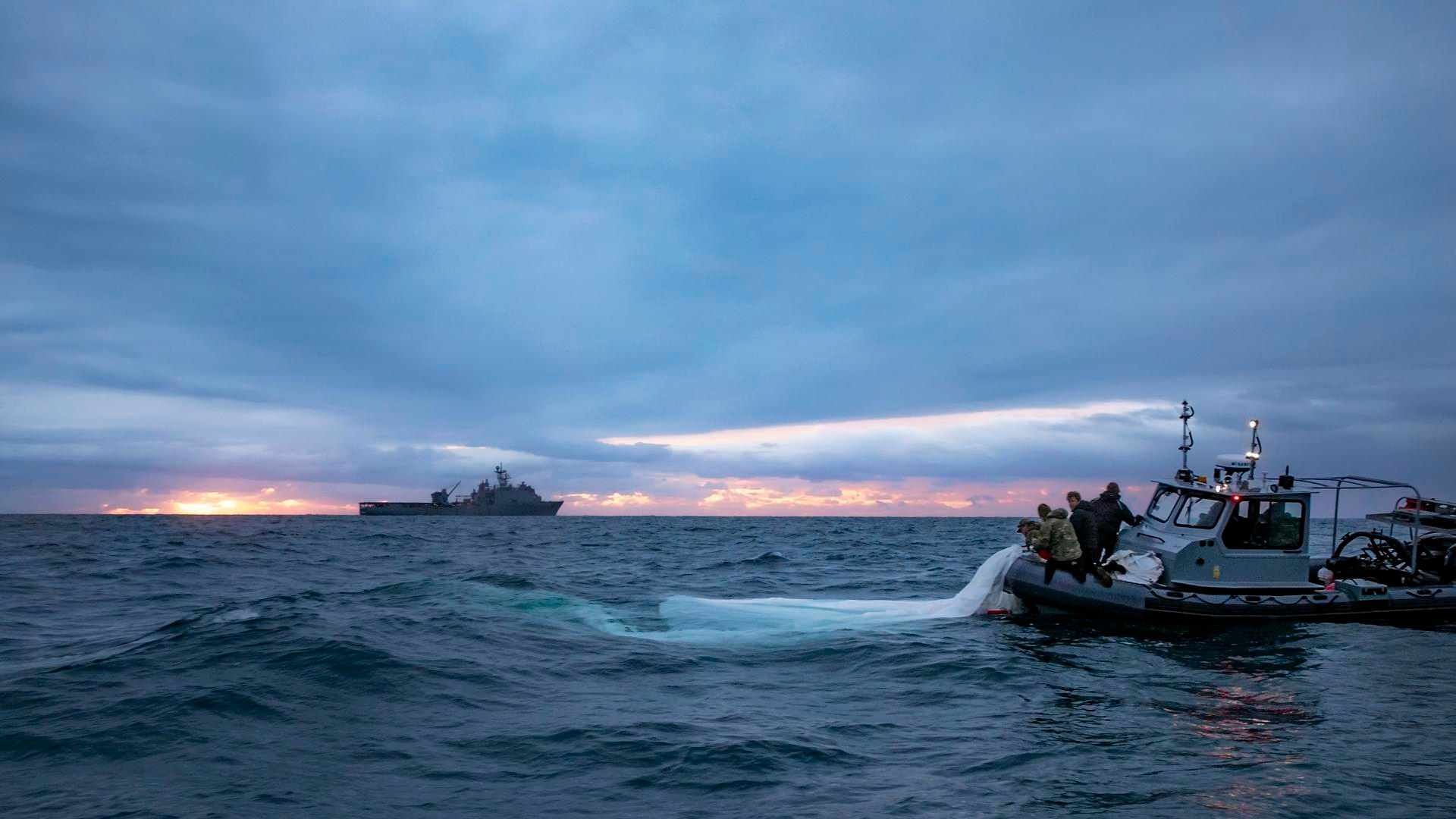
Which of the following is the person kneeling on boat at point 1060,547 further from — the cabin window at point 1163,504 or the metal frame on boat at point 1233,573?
the cabin window at point 1163,504

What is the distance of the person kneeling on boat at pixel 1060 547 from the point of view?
18.0 meters

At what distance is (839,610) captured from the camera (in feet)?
67.6

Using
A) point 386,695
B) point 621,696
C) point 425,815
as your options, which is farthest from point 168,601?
point 425,815

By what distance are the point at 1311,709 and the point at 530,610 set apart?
49.9 feet

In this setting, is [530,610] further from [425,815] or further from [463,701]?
[425,815]

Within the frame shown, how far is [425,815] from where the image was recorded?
7.54 metres

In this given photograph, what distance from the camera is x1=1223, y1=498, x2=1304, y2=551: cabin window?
59.8 ft

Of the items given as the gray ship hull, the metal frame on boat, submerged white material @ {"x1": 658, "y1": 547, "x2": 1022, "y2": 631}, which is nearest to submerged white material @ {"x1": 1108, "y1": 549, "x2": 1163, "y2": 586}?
the metal frame on boat

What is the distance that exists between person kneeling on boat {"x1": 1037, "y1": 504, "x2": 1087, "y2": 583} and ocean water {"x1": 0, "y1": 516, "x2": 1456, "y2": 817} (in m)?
1.19

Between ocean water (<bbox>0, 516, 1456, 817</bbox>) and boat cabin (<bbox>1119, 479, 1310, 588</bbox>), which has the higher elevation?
boat cabin (<bbox>1119, 479, 1310, 588</bbox>)

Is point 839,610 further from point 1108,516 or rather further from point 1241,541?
point 1241,541

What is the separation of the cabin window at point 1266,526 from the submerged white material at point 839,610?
4.51 m

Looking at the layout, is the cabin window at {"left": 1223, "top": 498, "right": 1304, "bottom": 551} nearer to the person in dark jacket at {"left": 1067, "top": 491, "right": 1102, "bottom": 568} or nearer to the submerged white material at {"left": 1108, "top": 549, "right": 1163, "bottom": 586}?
the submerged white material at {"left": 1108, "top": 549, "right": 1163, "bottom": 586}

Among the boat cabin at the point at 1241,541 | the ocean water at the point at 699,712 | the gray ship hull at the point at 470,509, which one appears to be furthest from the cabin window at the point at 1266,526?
the gray ship hull at the point at 470,509
